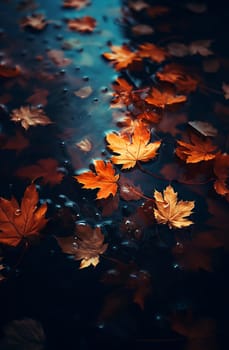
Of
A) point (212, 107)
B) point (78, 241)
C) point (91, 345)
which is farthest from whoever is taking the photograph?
point (212, 107)

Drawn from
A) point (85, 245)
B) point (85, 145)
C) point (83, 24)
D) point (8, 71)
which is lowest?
point (85, 245)

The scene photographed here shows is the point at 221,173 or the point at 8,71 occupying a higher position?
the point at 8,71

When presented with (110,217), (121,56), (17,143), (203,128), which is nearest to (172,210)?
(110,217)

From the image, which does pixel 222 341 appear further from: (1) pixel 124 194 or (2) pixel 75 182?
(2) pixel 75 182

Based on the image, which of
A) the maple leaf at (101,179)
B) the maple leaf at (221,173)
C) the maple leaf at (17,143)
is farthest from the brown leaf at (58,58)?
the maple leaf at (221,173)

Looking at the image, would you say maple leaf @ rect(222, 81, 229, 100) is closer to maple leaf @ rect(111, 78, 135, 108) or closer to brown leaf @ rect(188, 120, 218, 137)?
brown leaf @ rect(188, 120, 218, 137)

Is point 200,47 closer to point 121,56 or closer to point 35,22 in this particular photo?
point 121,56

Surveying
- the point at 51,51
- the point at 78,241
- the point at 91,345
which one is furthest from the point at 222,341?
the point at 51,51
